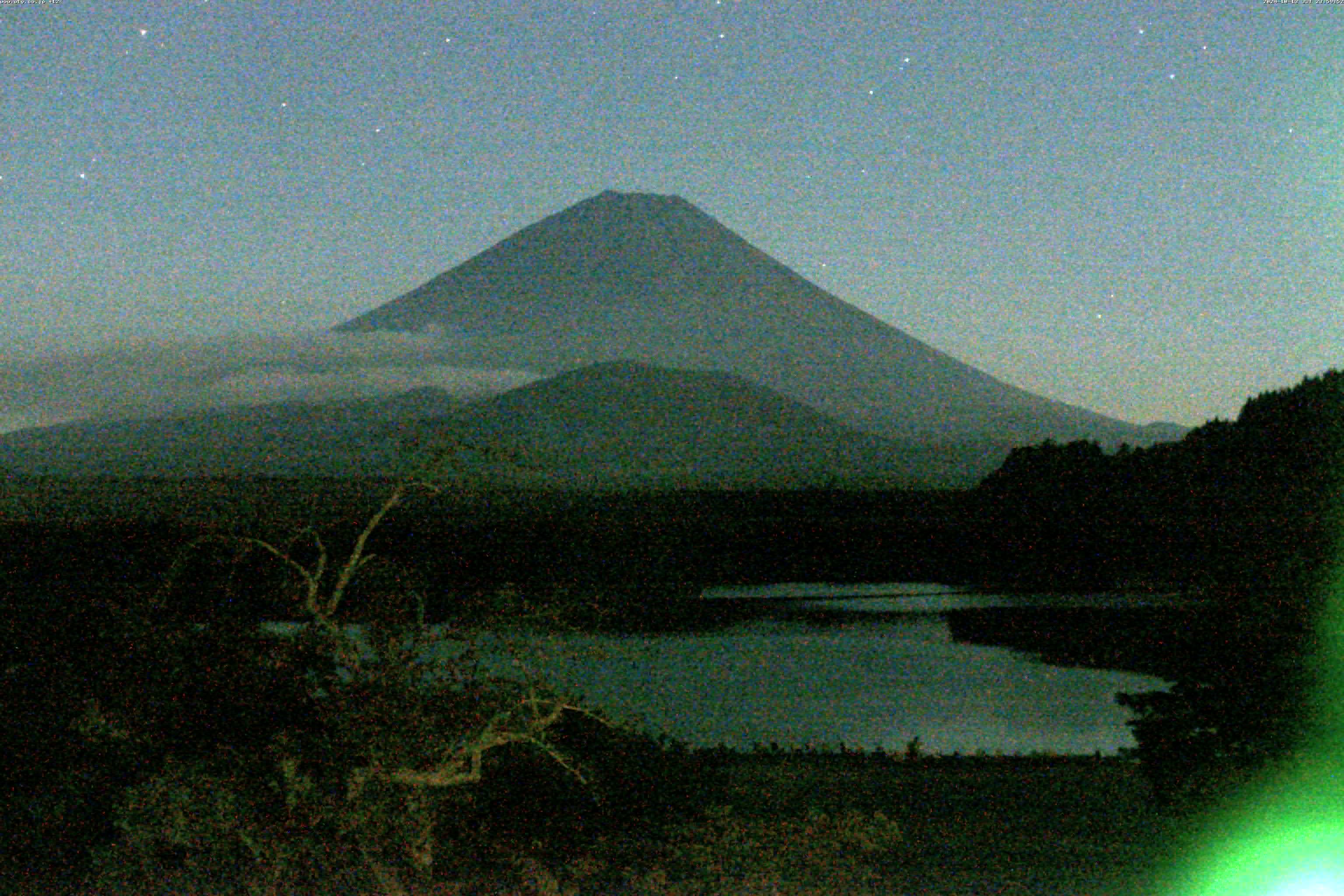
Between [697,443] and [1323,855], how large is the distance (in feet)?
503

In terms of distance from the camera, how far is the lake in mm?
21141

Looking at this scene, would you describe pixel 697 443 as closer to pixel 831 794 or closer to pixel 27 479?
pixel 27 479

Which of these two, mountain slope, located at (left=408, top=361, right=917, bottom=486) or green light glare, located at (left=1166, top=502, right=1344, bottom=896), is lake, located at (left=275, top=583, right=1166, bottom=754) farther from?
mountain slope, located at (left=408, top=361, right=917, bottom=486)

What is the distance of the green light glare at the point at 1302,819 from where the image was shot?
6820 millimetres

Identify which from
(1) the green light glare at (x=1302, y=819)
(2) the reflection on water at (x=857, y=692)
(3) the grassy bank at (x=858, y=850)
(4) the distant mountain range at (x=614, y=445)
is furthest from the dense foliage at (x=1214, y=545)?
(4) the distant mountain range at (x=614, y=445)

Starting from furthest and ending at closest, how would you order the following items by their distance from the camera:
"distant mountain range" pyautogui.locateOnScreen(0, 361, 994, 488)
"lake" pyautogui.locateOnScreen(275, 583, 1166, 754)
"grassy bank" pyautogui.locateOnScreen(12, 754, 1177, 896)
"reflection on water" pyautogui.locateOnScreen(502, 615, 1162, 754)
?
"distant mountain range" pyautogui.locateOnScreen(0, 361, 994, 488) → "reflection on water" pyautogui.locateOnScreen(502, 615, 1162, 754) → "lake" pyautogui.locateOnScreen(275, 583, 1166, 754) → "grassy bank" pyautogui.locateOnScreen(12, 754, 1177, 896)

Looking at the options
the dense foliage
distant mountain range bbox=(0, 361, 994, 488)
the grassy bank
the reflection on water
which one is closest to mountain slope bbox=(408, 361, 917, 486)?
distant mountain range bbox=(0, 361, 994, 488)

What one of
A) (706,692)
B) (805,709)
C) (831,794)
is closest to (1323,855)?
(831,794)

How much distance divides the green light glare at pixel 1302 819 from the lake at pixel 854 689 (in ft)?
10.1

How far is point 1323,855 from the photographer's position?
684 cm

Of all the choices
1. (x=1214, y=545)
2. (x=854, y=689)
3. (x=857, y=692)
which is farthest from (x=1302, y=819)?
(x=854, y=689)

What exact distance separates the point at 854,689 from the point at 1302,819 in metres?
22.4

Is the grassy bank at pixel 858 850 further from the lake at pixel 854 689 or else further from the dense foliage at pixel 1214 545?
the lake at pixel 854 689

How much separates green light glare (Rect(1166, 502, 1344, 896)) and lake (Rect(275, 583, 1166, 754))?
309cm
